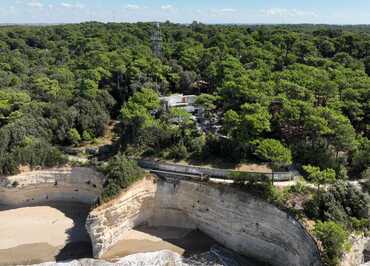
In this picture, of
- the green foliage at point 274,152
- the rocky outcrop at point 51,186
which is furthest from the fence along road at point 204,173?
the rocky outcrop at point 51,186

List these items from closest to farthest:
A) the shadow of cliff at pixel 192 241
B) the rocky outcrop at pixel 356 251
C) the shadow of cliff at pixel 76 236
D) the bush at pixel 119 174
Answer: the rocky outcrop at pixel 356 251
the shadow of cliff at pixel 192 241
the shadow of cliff at pixel 76 236
the bush at pixel 119 174

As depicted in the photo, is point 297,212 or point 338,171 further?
point 338,171

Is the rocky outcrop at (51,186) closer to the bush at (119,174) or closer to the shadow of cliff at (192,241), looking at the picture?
the bush at (119,174)

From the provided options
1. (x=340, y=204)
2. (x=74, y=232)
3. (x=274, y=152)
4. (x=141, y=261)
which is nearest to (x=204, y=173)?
(x=274, y=152)

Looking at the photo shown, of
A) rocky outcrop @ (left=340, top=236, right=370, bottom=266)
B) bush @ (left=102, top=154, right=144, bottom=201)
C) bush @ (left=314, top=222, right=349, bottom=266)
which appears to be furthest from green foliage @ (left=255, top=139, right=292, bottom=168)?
bush @ (left=102, top=154, right=144, bottom=201)

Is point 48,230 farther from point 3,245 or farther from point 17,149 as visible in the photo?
point 17,149

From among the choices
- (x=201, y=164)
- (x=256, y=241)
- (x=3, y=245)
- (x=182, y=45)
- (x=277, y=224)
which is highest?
(x=182, y=45)

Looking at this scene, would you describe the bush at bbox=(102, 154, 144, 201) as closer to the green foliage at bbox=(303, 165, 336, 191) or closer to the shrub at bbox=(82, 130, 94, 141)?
the shrub at bbox=(82, 130, 94, 141)

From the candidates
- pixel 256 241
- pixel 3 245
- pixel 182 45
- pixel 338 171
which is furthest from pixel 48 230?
pixel 182 45
